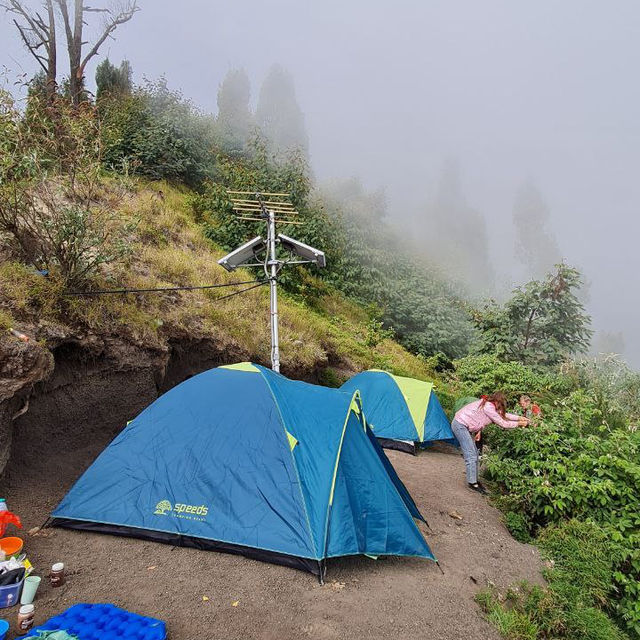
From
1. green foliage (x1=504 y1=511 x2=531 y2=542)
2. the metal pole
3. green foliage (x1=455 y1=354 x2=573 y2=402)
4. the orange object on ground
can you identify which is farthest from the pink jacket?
the orange object on ground

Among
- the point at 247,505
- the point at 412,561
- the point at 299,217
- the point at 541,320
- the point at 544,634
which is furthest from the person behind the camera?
the point at 299,217

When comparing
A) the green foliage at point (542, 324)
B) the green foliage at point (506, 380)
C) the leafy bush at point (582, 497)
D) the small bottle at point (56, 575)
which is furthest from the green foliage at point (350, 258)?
the small bottle at point (56, 575)

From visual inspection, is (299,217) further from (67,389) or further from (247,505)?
(247,505)

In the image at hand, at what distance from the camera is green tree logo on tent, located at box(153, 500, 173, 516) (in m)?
4.55

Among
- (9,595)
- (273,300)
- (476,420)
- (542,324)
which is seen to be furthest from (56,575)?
(542,324)

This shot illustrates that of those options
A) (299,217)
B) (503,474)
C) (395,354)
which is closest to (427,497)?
(503,474)

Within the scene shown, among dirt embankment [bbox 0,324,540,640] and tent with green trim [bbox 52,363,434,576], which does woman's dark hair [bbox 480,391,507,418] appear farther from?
tent with green trim [bbox 52,363,434,576]

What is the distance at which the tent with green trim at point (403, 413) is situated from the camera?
381 inches

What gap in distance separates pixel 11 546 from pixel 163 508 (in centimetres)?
125

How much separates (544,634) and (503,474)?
3052 millimetres

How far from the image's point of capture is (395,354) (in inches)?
640

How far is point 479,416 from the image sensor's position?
24.1ft

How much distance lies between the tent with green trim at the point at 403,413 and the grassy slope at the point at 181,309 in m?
1.83

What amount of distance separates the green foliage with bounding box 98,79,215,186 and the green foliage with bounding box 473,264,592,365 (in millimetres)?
12194
